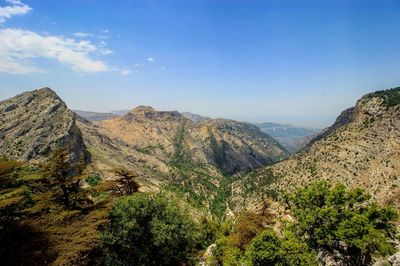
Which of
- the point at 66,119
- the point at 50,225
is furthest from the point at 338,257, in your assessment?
the point at 66,119

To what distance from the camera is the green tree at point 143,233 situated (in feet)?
107

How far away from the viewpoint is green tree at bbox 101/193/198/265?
3269cm

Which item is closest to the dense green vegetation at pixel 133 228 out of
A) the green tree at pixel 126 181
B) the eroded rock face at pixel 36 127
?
the green tree at pixel 126 181

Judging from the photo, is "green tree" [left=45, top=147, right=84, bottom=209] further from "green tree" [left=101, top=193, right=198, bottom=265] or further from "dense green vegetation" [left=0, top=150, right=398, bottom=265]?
"green tree" [left=101, top=193, right=198, bottom=265]

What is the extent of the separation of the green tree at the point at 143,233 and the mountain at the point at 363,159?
63825 millimetres

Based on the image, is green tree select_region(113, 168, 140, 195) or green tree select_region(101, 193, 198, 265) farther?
green tree select_region(113, 168, 140, 195)

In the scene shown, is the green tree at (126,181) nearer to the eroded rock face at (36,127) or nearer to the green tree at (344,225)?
the green tree at (344,225)

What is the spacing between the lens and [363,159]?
95.9m

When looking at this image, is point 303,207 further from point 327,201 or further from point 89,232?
point 89,232

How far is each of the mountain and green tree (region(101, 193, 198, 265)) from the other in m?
63.8

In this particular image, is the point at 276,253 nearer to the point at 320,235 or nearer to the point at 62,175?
the point at 320,235

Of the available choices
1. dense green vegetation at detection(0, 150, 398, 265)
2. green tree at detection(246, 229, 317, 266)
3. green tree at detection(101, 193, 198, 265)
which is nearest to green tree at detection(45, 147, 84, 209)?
dense green vegetation at detection(0, 150, 398, 265)

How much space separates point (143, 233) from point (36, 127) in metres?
104

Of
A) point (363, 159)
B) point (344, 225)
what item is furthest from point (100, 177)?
point (344, 225)
